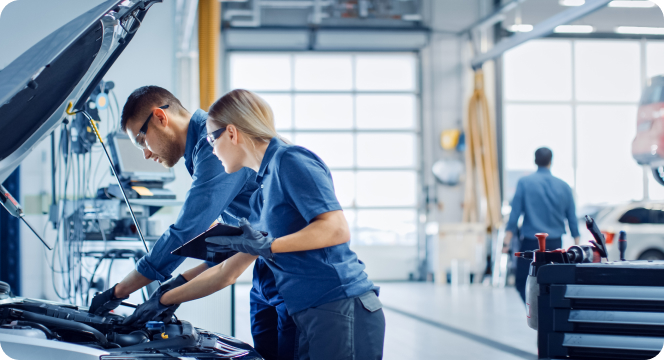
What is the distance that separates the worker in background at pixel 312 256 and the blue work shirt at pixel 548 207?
9.64 feet

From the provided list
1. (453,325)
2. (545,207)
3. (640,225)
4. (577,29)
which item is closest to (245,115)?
(545,207)

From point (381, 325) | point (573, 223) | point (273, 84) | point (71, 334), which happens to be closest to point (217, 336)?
point (71, 334)

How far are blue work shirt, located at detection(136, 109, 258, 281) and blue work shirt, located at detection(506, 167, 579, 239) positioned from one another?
2775mm

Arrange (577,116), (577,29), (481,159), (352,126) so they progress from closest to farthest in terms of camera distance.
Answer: (481,159), (352,126), (577,116), (577,29)

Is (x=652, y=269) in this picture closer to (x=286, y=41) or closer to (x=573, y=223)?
(x=573, y=223)

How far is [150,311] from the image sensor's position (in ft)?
4.60

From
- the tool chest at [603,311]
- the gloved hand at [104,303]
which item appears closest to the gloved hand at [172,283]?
the gloved hand at [104,303]

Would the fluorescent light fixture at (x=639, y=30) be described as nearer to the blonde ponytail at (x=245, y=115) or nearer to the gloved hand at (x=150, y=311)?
the blonde ponytail at (x=245, y=115)

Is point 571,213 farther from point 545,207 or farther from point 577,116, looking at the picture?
point 577,116

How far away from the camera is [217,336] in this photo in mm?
1597

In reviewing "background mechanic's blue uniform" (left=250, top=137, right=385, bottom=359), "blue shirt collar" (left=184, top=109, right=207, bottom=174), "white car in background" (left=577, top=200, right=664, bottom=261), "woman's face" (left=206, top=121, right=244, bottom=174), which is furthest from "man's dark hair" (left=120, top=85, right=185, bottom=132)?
"white car in background" (left=577, top=200, right=664, bottom=261)

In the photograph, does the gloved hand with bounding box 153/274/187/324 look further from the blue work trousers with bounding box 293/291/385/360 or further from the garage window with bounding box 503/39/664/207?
the garage window with bounding box 503/39/664/207

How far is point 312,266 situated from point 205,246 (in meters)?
0.24

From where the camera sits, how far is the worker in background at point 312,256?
3.82 ft
